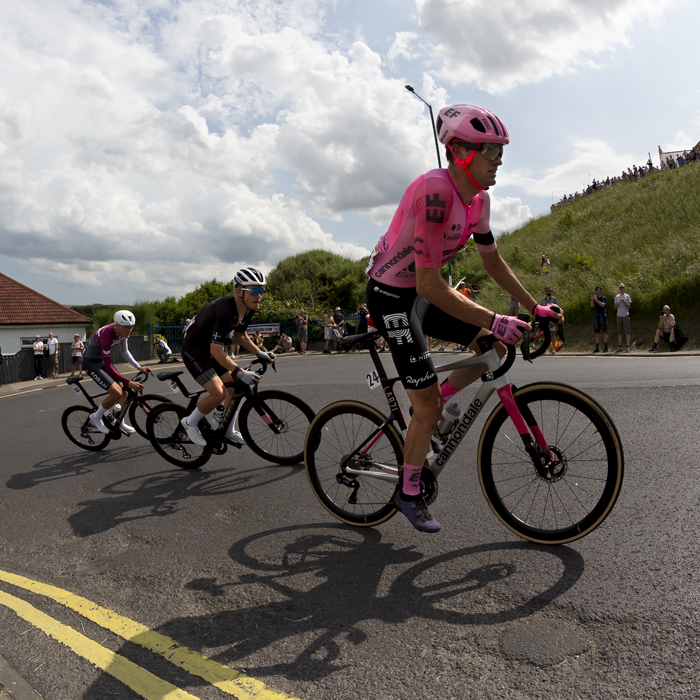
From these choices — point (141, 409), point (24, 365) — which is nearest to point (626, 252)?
point (141, 409)

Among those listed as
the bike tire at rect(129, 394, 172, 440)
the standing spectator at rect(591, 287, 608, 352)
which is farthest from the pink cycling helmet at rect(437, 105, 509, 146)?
the standing spectator at rect(591, 287, 608, 352)

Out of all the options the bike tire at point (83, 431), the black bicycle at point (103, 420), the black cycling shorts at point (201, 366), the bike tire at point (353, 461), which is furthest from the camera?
the bike tire at point (83, 431)

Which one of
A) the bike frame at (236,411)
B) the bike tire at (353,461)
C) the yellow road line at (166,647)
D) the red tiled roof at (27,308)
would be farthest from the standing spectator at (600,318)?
A: the red tiled roof at (27,308)

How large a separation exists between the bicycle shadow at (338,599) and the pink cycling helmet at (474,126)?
233 cm

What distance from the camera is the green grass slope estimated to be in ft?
70.6

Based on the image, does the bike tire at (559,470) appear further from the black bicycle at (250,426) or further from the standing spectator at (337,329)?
the standing spectator at (337,329)

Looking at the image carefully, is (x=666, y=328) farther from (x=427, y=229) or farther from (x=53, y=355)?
(x=53, y=355)

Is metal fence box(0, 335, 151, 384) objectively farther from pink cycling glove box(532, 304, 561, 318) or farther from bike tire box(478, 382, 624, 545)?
pink cycling glove box(532, 304, 561, 318)

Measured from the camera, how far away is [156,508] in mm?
4832

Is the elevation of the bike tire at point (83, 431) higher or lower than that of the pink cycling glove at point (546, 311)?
lower

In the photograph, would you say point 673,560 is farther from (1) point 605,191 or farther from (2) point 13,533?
(1) point 605,191

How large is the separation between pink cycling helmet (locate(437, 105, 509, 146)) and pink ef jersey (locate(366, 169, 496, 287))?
217 mm

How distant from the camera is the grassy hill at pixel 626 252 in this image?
21.3 m

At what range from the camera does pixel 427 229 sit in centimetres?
312
